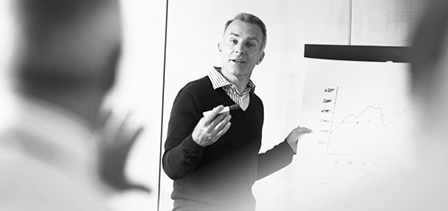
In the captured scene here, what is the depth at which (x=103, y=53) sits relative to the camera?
1198 millimetres

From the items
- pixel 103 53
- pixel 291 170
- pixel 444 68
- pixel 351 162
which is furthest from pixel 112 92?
pixel 444 68

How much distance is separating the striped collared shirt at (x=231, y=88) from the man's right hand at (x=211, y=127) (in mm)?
98

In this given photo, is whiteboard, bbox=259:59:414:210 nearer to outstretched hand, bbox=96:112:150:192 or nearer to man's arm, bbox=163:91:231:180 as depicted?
man's arm, bbox=163:91:231:180

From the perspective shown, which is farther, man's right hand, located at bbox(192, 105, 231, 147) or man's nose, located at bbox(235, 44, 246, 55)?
man's nose, located at bbox(235, 44, 246, 55)

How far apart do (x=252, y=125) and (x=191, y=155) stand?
0.23m

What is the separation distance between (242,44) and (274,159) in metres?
0.33

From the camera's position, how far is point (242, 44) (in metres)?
1.14

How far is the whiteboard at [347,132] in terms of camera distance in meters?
1.14

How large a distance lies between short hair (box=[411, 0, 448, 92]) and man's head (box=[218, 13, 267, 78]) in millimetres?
438

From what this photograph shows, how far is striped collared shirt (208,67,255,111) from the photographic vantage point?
3.69ft

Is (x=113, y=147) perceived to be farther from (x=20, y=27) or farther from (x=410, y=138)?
(x=410, y=138)

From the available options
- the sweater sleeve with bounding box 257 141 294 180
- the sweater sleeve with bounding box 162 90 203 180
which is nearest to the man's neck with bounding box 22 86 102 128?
the sweater sleeve with bounding box 162 90 203 180

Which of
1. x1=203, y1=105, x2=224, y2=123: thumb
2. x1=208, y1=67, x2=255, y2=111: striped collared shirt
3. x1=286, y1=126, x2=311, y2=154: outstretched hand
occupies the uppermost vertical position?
x1=208, y1=67, x2=255, y2=111: striped collared shirt

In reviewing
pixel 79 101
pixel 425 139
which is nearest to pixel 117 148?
pixel 79 101
